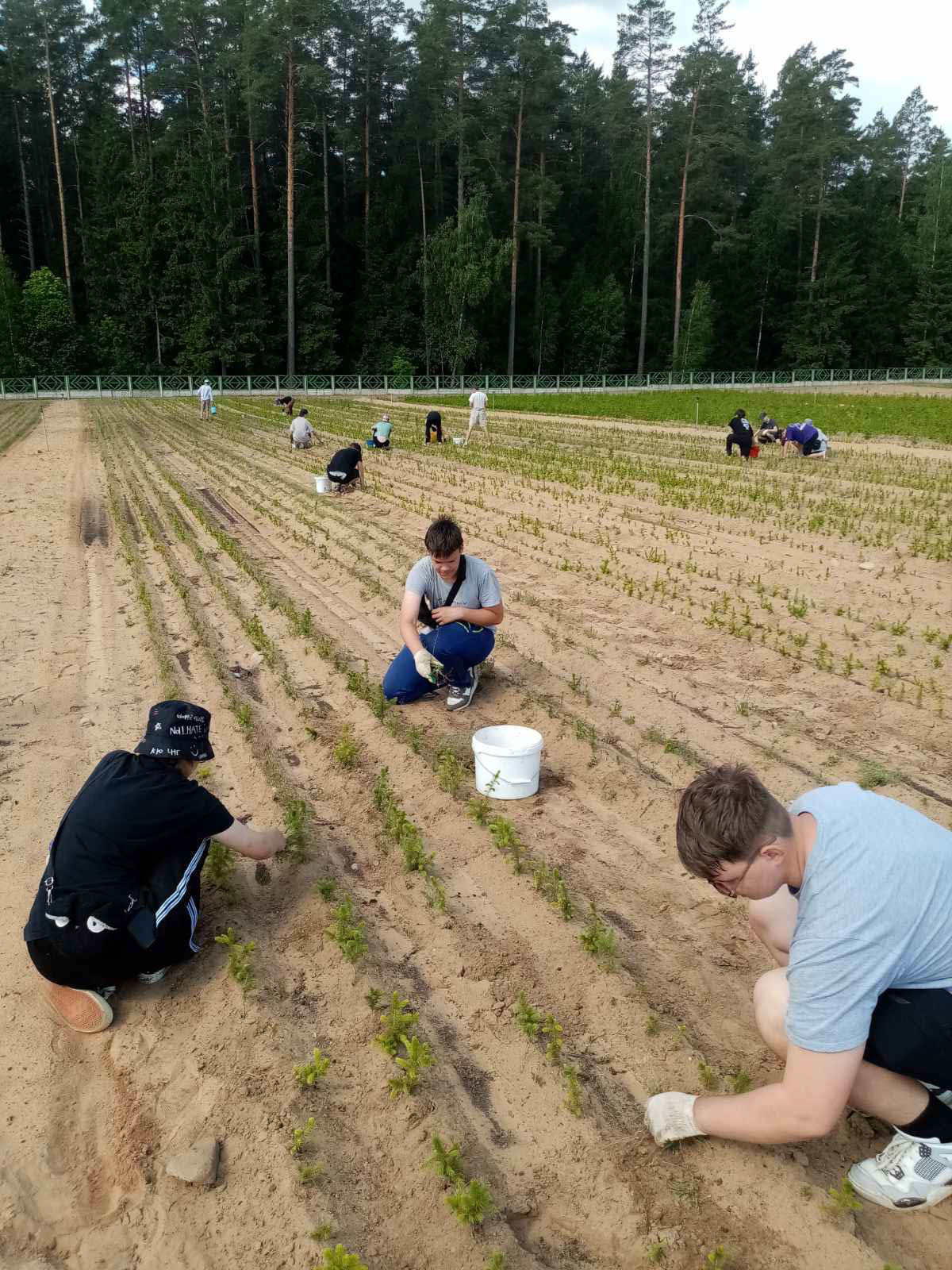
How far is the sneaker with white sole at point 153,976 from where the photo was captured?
3.57 metres

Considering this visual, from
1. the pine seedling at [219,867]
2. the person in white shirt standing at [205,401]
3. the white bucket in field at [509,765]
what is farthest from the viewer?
the person in white shirt standing at [205,401]

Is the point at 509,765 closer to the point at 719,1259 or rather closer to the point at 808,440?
the point at 719,1259

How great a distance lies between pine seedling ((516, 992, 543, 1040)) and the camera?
10.7 feet

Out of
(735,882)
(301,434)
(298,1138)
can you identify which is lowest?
(298,1138)

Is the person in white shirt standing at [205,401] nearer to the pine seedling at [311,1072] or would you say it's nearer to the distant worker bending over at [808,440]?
the distant worker bending over at [808,440]

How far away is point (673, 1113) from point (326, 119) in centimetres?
6100

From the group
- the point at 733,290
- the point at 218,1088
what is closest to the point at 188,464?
the point at 218,1088

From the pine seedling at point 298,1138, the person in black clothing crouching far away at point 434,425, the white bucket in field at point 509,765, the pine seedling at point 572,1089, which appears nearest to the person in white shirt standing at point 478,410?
the person in black clothing crouching far away at point 434,425

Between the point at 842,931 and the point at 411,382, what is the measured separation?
159ft

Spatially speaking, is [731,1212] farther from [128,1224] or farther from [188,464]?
[188,464]

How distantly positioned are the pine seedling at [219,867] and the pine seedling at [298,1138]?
4.88 ft

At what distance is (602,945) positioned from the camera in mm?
3691

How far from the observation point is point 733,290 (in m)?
61.5

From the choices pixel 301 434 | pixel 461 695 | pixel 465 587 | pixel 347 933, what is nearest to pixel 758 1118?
pixel 347 933
